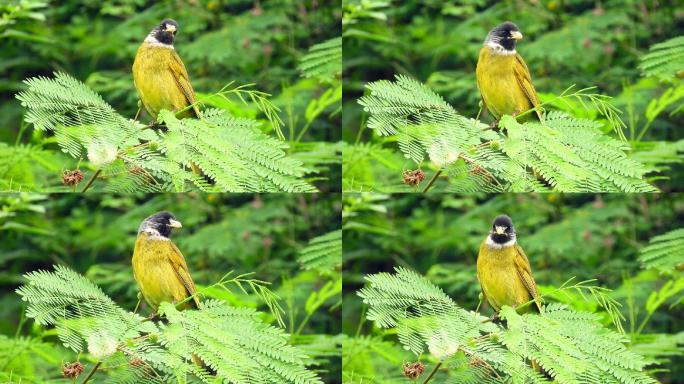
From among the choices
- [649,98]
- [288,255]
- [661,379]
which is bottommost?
[661,379]

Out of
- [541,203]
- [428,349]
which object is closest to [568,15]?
[541,203]

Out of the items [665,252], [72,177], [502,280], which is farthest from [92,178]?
[665,252]

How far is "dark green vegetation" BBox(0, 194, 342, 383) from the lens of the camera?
31.1 feet

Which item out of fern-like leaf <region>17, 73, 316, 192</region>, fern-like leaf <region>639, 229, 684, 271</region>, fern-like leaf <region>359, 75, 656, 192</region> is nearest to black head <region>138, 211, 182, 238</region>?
fern-like leaf <region>17, 73, 316, 192</region>

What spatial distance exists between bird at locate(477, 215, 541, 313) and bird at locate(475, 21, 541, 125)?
0.69m

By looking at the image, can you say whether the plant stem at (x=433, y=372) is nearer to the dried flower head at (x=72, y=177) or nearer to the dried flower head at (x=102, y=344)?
the dried flower head at (x=102, y=344)

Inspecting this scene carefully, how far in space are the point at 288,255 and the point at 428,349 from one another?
112cm

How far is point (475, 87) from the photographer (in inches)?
383

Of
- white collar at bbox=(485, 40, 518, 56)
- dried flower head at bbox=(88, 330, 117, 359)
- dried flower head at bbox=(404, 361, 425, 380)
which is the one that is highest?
white collar at bbox=(485, 40, 518, 56)

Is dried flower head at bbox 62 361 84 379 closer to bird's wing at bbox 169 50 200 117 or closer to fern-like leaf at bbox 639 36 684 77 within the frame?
bird's wing at bbox 169 50 200 117

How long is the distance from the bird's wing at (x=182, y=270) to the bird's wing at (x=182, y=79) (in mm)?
861

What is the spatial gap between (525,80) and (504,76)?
134 mm

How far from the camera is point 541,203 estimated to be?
9812mm

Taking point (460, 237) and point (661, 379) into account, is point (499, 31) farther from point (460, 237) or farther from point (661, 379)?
point (661, 379)
